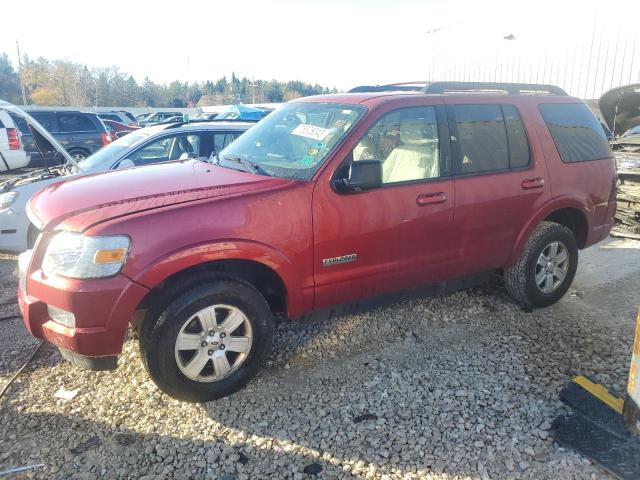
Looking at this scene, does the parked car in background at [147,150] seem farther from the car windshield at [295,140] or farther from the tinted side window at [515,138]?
the tinted side window at [515,138]

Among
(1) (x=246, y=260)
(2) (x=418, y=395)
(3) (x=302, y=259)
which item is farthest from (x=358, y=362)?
(1) (x=246, y=260)

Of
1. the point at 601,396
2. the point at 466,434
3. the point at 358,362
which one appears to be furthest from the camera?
the point at 358,362

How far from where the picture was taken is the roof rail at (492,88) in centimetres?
400

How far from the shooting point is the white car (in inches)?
323

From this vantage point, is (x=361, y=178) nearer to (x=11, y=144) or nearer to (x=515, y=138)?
(x=515, y=138)

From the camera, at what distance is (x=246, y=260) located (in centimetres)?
310

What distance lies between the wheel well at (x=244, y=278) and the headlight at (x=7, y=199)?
3277mm

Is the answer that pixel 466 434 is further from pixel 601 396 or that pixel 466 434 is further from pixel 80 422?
pixel 80 422

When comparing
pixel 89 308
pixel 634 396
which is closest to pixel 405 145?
pixel 634 396

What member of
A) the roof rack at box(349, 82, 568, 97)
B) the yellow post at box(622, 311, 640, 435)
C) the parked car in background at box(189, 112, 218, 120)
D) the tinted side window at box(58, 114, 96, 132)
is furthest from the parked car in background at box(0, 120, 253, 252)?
the tinted side window at box(58, 114, 96, 132)

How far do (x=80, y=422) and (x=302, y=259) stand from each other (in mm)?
1615

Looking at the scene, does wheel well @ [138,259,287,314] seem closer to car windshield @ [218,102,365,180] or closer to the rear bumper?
the rear bumper

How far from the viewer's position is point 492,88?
4.29 meters

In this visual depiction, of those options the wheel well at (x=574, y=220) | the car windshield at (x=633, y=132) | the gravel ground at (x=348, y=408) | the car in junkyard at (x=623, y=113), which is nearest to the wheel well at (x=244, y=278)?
the gravel ground at (x=348, y=408)
